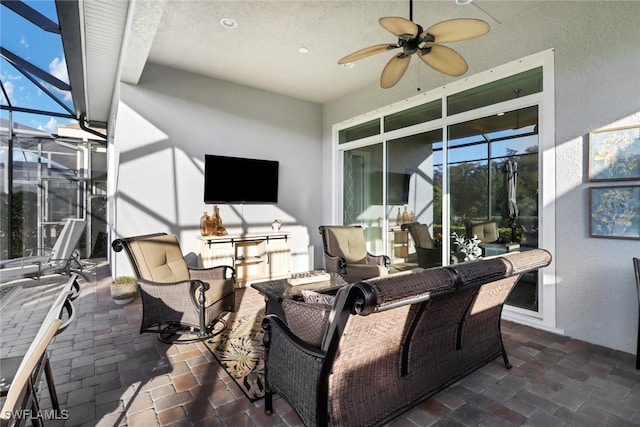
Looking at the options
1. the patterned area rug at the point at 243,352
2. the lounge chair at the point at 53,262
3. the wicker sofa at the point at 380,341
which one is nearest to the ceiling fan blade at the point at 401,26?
the wicker sofa at the point at 380,341

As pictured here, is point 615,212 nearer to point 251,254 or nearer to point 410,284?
point 410,284

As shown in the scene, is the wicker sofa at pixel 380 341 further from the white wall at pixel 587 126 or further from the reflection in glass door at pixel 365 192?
the reflection in glass door at pixel 365 192

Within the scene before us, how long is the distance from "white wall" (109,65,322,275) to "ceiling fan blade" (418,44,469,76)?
146 inches

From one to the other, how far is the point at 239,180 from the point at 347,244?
2.21 metres

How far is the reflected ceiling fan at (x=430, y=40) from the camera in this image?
2195mm

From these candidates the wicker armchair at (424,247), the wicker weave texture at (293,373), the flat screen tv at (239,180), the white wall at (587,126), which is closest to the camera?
the wicker weave texture at (293,373)

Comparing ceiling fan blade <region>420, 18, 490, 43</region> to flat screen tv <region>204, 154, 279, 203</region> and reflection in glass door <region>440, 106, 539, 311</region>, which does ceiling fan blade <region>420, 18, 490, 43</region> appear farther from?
flat screen tv <region>204, 154, 279, 203</region>

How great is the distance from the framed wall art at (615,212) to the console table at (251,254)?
4.04 metres

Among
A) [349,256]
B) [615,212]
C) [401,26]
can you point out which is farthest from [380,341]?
[349,256]

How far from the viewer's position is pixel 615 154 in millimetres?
2828

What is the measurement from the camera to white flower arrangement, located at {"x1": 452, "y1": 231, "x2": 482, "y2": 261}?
12.9ft

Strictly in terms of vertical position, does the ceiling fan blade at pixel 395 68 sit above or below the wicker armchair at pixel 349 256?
above

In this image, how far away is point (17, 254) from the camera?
6.43 metres

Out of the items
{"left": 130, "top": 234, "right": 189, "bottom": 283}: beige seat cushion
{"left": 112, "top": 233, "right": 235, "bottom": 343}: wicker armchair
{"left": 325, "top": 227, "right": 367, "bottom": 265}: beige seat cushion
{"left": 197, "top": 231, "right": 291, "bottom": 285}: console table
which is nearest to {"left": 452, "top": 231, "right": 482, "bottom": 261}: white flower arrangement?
{"left": 325, "top": 227, "right": 367, "bottom": 265}: beige seat cushion
